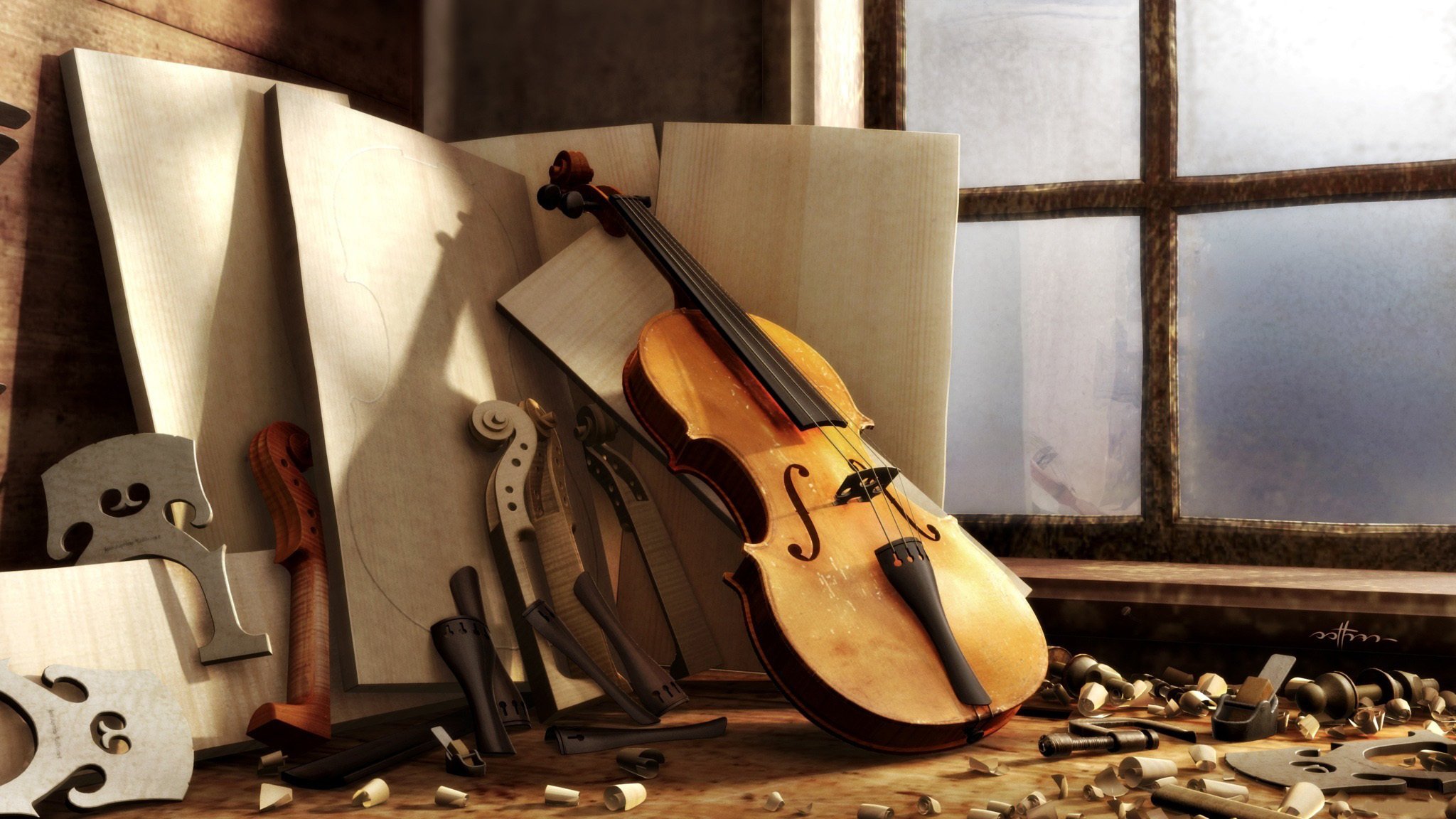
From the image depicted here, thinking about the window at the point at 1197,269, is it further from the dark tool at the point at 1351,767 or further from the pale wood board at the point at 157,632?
the pale wood board at the point at 157,632

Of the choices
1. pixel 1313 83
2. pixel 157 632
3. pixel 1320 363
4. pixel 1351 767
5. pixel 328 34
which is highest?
pixel 328 34

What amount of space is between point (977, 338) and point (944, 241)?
1.27 ft

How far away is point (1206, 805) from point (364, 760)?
2.46 feet

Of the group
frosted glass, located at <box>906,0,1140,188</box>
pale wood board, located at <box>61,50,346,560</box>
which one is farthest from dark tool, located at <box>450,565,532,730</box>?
frosted glass, located at <box>906,0,1140,188</box>

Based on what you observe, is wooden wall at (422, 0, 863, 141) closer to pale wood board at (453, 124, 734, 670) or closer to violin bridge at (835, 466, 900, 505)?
pale wood board at (453, 124, 734, 670)

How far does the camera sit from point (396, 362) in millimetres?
1288

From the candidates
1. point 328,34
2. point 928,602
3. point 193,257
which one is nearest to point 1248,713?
point 928,602

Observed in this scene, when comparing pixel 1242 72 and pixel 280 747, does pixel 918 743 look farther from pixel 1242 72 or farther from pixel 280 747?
pixel 1242 72

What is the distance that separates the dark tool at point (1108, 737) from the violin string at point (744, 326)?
26cm

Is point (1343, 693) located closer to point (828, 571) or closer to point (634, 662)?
point (828, 571)

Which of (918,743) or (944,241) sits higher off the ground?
(944,241)

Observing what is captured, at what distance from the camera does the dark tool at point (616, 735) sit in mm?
1045

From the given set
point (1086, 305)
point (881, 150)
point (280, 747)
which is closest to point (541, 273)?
point (881, 150)

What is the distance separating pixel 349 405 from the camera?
122 cm
